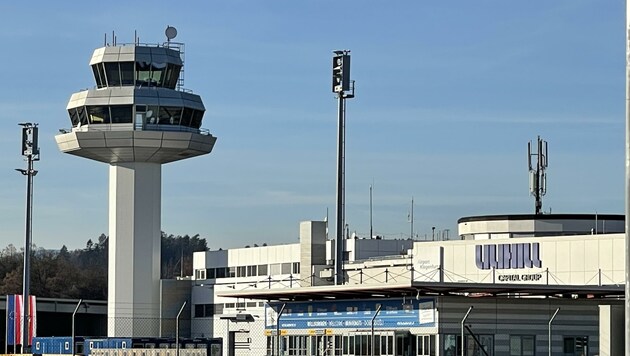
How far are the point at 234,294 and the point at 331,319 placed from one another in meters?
7.01

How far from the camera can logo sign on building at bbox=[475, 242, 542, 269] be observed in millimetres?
68812

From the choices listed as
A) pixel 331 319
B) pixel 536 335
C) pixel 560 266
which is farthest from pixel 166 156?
pixel 536 335

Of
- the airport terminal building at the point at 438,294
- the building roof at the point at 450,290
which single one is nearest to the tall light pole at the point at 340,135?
the airport terminal building at the point at 438,294

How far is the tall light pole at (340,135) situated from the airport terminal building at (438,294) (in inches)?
99.9

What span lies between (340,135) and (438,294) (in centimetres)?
2208

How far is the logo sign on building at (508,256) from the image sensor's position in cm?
6881

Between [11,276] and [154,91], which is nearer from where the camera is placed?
[154,91]

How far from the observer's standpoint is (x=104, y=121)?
90062mm

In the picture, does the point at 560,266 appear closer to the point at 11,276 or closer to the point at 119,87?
the point at 119,87

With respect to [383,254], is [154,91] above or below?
above

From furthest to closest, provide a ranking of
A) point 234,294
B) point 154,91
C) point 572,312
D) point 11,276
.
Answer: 1. point 11,276
2. point 154,91
3. point 234,294
4. point 572,312

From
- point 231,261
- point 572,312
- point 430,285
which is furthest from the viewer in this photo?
point 231,261

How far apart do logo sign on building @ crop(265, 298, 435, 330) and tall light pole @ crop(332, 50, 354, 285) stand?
12061mm

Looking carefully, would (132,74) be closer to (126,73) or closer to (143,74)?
(126,73)
